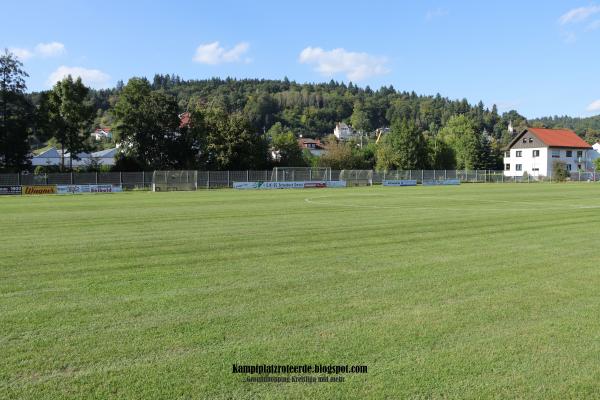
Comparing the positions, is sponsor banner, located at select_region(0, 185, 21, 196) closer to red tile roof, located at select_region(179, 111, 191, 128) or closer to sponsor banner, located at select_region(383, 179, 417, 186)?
red tile roof, located at select_region(179, 111, 191, 128)

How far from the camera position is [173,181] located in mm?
53094

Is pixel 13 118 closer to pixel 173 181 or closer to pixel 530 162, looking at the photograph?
pixel 173 181

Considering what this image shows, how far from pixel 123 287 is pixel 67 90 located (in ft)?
185

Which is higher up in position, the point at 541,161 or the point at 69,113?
the point at 69,113

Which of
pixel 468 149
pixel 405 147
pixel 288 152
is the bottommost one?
pixel 288 152

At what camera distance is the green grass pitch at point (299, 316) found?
4516mm

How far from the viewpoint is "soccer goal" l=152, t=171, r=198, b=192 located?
51.5 meters

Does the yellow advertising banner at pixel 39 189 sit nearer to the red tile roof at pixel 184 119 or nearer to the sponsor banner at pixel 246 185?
the sponsor banner at pixel 246 185

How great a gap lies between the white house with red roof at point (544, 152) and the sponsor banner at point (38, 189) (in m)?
82.0

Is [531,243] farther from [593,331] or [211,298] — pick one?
[211,298]

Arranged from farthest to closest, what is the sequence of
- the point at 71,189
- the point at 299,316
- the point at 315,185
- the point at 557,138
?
1. the point at 557,138
2. the point at 315,185
3. the point at 71,189
4. the point at 299,316

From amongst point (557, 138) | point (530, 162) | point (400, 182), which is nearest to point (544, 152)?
point (530, 162)

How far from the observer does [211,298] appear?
23.9 ft

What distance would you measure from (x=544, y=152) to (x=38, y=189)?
87.4 meters
